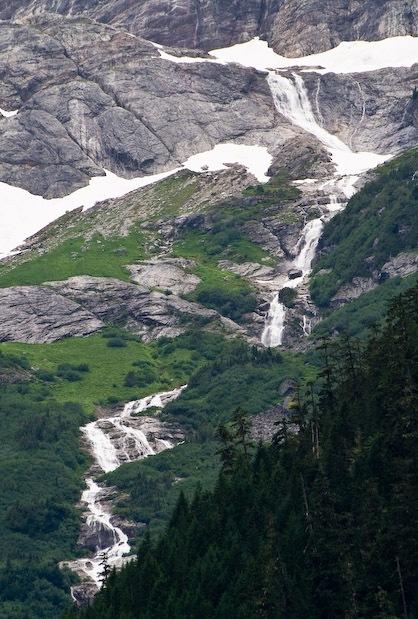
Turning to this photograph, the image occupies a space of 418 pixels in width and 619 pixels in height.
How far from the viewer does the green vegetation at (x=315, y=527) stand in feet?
322

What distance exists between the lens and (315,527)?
10381 centimetres

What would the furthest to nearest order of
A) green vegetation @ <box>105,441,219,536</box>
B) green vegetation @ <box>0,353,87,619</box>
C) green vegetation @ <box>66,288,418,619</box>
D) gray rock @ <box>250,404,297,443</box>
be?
A: gray rock @ <box>250,404,297,443</box>
green vegetation @ <box>105,441,219,536</box>
green vegetation @ <box>0,353,87,619</box>
green vegetation @ <box>66,288,418,619</box>

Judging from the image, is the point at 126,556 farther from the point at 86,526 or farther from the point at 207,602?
the point at 207,602

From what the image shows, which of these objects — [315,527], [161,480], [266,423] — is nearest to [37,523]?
[161,480]

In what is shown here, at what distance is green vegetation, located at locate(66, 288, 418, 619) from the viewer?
98.2m

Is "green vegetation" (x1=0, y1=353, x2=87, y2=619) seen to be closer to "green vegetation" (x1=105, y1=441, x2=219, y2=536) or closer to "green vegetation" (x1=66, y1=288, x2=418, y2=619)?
"green vegetation" (x1=105, y1=441, x2=219, y2=536)

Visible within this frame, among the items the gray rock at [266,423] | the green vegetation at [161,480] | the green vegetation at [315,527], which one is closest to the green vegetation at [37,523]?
the green vegetation at [161,480]

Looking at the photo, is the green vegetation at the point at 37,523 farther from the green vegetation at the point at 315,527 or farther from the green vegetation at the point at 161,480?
the green vegetation at the point at 315,527

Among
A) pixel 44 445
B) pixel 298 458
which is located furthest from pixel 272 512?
pixel 44 445

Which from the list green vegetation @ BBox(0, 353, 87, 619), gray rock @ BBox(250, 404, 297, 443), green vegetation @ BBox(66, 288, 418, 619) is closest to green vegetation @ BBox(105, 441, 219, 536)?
gray rock @ BBox(250, 404, 297, 443)

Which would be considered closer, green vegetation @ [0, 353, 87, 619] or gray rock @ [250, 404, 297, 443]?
green vegetation @ [0, 353, 87, 619]

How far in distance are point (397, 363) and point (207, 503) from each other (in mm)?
18656

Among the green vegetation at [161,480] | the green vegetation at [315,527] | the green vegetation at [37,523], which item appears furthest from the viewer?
the green vegetation at [161,480]

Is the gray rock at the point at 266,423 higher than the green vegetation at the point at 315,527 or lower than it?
lower
